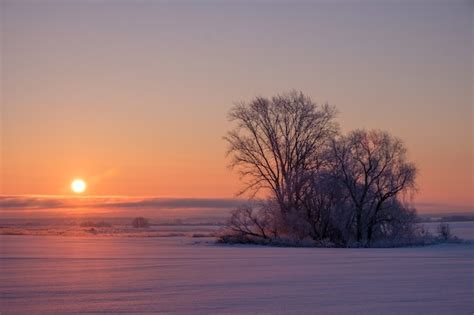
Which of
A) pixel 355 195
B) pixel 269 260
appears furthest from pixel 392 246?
pixel 269 260

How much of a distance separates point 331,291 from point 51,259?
12.0 meters

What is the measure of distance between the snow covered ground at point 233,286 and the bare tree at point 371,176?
613 inches

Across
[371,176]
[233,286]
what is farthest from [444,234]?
[233,286]

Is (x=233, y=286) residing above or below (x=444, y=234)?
below

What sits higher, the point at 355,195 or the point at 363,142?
the point at 363,142

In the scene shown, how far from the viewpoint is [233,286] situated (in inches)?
562

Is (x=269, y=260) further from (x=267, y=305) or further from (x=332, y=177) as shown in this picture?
(x=332, y=177)

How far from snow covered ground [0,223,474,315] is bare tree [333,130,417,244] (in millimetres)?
15558

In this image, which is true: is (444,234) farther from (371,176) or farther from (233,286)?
(233,286)

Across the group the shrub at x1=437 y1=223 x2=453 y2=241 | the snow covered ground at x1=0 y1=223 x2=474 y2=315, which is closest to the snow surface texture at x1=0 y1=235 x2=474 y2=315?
the snow covered ground at x1=0 y1=223 x2=474 y2=315

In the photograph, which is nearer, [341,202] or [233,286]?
[233,286]

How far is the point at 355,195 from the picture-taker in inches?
1480

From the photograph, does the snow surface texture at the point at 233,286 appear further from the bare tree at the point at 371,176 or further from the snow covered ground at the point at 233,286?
the bare tree at the point at 371,176

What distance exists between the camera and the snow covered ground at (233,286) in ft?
37.5
